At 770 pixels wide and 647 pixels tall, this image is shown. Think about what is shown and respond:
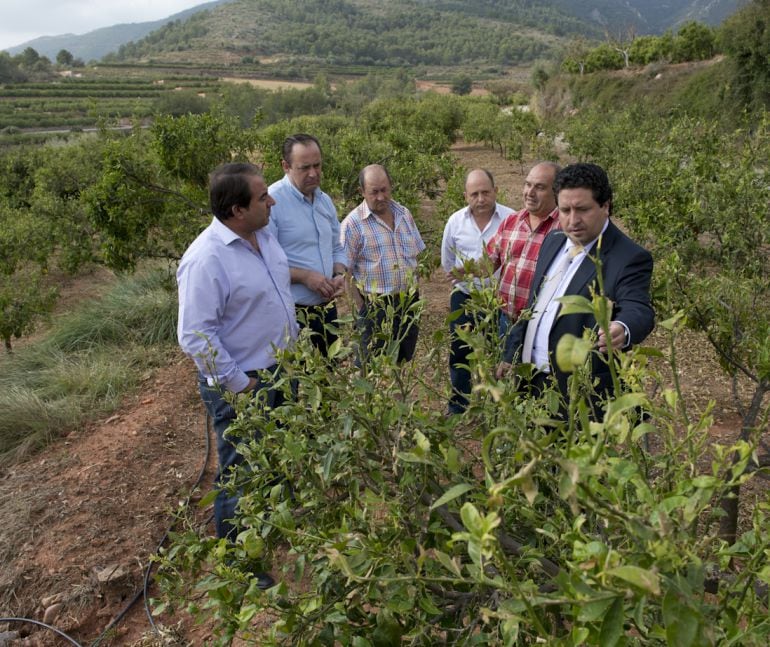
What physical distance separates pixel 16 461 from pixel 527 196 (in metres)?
3.75

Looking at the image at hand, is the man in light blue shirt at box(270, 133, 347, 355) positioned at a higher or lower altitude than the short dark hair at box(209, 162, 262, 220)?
lower

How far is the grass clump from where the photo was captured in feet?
14.7

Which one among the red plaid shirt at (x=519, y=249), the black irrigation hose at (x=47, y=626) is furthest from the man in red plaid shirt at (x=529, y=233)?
the black irrigation hose at (x=47, y=626)

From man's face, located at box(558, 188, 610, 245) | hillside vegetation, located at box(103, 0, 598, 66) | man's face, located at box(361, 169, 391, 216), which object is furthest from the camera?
hillside vegetation, located at box(103, 0, 598, 66)

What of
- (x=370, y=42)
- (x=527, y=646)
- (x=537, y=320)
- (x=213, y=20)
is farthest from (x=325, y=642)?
(x=213, y=20)

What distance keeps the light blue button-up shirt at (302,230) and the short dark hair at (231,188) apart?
27.0 inches

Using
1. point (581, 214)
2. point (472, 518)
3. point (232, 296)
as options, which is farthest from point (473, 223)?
point (472, 518)

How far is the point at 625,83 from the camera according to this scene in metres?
30.2

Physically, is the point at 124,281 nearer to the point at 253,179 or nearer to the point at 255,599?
the point at 253,179

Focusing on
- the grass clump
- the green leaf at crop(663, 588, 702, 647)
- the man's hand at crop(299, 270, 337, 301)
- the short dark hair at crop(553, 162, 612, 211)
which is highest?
the short dark hair at crop(553, 162, 612, 211)

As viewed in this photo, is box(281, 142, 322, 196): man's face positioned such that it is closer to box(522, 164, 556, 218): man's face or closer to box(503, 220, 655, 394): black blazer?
box(522, 164, 556, 218): man's face

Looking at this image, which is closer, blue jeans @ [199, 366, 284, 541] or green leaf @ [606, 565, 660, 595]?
green leaf @ [606, 565, 660, 595]

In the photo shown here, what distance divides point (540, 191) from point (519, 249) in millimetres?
307

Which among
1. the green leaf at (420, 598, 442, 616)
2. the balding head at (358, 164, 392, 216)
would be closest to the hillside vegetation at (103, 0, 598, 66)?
the balding head at (358, 164, 392, 216)
